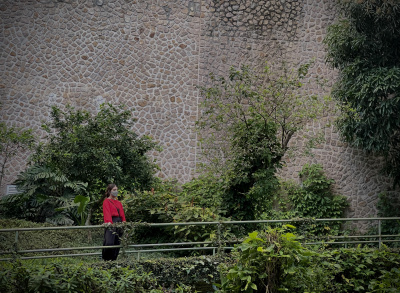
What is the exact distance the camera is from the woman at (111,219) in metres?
7.00

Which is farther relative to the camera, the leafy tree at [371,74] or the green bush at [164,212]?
the leafy tree at [371,74]

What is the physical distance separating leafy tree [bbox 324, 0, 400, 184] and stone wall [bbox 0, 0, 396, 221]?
44.7 inches

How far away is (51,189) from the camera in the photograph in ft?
35.3

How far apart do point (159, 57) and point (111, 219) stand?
7.81m

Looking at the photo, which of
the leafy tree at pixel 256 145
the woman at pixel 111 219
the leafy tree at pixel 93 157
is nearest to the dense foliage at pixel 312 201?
the leafy tree at pixel 256 145

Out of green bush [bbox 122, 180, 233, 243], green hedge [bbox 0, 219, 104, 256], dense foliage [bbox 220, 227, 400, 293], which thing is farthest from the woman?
green hedge [bbox 0, 219, 104, 256]

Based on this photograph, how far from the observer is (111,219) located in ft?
23.8

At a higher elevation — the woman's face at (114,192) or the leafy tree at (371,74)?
the leafy tree at (371,74)

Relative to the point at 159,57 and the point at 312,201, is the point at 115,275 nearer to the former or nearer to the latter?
the point at 312,201

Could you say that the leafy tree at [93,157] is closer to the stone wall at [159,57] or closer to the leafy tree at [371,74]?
the stone wall at [159,57]

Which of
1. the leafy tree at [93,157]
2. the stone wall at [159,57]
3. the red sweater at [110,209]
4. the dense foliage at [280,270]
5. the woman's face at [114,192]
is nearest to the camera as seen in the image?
the dense foliage at [280,270]

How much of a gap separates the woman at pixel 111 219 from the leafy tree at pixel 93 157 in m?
1.75

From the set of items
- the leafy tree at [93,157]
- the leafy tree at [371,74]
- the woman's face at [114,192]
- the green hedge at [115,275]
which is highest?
the leafy tree at [371,74]

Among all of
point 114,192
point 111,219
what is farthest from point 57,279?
point 114,192
